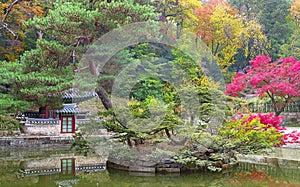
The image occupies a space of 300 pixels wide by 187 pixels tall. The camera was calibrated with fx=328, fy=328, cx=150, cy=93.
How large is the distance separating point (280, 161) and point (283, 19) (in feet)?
52.3

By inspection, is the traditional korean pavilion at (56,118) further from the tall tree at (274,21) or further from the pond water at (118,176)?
the tall tree at (274,21)

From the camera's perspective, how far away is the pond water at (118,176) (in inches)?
230

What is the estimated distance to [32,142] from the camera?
39.1 feet

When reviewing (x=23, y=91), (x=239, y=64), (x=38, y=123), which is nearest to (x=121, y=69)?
(x=23, y=91)

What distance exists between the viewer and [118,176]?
647 cm

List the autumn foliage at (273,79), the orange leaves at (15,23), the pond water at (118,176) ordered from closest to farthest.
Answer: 1. the pond water at (118,176)
2. the autumn foliage at (273,79)
3. the orange leaves at (15,23)

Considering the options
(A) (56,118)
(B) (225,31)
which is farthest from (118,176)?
(B) (225,31)

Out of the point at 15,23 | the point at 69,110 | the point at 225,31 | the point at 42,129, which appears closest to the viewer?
the point at 42,129

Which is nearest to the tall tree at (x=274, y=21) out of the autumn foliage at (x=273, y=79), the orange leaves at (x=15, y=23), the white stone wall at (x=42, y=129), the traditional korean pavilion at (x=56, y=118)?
the autumn foliage at (x=273, y=79)

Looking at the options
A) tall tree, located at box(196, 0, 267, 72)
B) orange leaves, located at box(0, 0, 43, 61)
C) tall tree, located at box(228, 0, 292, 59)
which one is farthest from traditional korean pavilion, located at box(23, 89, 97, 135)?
tall tree, located at box(228, 0, 292, 59)

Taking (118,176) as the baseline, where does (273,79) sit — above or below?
above

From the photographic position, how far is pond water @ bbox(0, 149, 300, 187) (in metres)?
5.83

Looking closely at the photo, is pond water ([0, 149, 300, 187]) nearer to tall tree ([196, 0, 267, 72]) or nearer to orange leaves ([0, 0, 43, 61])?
orange leaves ([0, 0, 43, 61])

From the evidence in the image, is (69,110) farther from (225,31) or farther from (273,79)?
(225,31)
